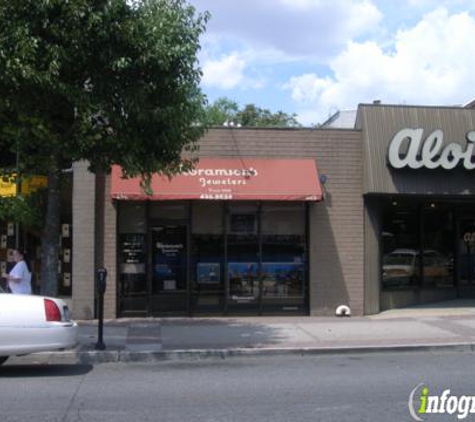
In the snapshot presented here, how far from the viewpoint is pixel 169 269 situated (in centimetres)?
1652

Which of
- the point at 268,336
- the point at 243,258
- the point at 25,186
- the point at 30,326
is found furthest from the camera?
the point at 243,258

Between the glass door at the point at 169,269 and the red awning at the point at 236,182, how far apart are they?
120cm

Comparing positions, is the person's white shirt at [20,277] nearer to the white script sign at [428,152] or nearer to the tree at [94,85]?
the tree at [94,85]

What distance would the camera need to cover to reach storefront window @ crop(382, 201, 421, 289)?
17.9 meters

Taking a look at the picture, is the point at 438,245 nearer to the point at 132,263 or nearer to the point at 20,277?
the point at 132,263

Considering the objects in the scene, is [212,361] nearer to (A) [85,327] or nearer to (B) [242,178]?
(A) [85,327]

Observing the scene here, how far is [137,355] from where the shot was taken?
452 inches

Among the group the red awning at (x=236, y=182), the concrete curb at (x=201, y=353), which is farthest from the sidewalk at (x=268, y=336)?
the red awning at (x=236, y=182)

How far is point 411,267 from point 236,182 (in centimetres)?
535

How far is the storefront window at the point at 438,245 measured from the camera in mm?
18375

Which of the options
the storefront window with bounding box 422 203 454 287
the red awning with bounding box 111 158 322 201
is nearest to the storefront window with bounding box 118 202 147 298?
the red awning with bounding box 111 158 322 201

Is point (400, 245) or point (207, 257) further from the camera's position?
point (400, 245)

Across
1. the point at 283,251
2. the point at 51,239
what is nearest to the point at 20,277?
the point at 51,239

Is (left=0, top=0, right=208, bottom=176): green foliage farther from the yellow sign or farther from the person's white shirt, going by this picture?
the yellow sign
